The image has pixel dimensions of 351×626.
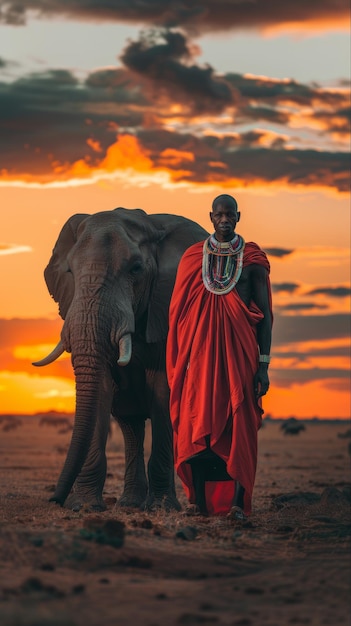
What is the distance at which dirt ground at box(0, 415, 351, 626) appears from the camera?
7.38 m

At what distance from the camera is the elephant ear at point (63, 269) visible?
1559 centimetres

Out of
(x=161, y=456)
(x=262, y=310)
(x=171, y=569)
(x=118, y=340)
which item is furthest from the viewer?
(x=161, y=456)

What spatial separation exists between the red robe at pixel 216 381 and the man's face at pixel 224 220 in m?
0.29

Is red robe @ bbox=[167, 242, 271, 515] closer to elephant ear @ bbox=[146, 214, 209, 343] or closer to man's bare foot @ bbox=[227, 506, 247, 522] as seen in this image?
man's bare foot @ bbox=[227, 506, 247, 522]

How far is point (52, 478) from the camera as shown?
22.7 metres

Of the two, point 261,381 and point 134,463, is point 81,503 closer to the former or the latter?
point 134,463

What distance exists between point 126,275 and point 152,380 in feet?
4.52

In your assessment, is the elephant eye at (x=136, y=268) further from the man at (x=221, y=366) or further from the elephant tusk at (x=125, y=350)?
the man at (x=221, y=366)

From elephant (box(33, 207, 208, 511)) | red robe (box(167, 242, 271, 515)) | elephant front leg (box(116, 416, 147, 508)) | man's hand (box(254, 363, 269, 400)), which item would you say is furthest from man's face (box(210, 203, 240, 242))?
elephant front leg (box(116, 416, 147, 508))

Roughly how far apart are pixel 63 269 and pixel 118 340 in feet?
6.73

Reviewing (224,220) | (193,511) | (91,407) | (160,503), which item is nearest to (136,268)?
(91,407)

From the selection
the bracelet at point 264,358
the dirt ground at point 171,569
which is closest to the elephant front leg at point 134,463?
the dirt ground at point 171,569

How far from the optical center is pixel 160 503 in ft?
46.3

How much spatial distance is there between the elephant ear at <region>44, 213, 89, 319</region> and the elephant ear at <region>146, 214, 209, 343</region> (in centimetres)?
105
